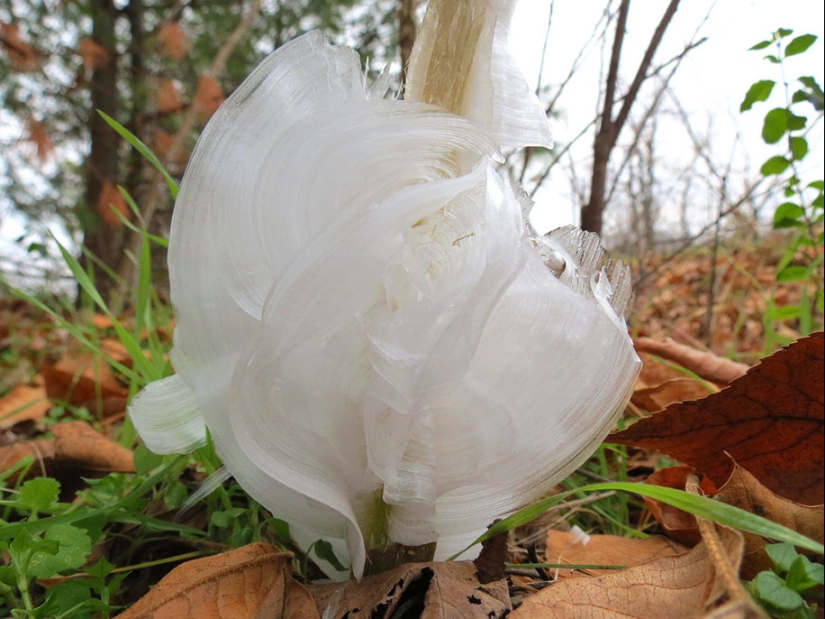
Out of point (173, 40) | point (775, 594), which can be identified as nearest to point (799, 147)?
point (775, 594)

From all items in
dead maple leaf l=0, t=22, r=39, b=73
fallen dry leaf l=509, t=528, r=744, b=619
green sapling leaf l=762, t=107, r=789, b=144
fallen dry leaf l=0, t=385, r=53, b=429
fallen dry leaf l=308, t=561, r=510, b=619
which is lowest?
fallen dry leaf l=0, t=385, r=53, b=429

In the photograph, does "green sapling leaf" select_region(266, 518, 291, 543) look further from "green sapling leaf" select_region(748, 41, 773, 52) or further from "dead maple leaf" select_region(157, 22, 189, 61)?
"dead maple leaf" select_region(157, 22, 189, 61)

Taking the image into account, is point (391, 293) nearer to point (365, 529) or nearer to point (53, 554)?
point (365, 529)

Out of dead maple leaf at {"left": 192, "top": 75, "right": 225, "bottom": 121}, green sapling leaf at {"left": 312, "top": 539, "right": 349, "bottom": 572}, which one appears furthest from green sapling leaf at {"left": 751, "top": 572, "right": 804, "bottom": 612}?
dead maple leaf at {"left": 192, "top": 75, "right": 225, "bottom": 121}

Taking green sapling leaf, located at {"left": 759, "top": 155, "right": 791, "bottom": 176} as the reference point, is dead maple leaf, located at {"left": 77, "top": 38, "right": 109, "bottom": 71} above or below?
above

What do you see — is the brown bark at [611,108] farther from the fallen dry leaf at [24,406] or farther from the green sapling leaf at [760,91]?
the fallen dry leaf at [24,406]

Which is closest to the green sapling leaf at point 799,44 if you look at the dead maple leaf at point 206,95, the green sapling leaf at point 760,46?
the green sapling leaf at point 760,46

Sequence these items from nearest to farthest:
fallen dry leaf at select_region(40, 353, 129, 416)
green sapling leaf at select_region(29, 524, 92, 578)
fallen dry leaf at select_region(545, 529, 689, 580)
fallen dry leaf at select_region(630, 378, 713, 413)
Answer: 1. green sapling leaf at select_region(29, 524, 92, 578)
2. fallen dry leaf at select_region(545, 529, 689, 580)
3. fallen dry leaf at select_region(630, 378, 713, 413)
4. fallen dry leaf at select_region(40, 353, 129, 416)
